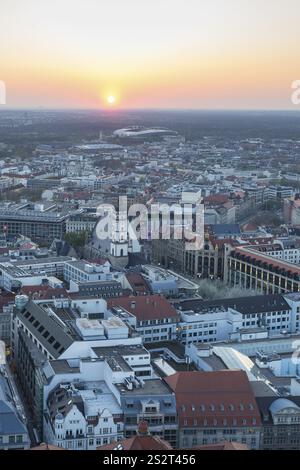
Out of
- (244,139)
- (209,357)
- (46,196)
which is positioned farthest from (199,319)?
(244,139)

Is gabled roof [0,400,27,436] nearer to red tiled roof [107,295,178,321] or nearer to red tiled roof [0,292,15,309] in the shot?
red tiled roof [107,295,178,321]

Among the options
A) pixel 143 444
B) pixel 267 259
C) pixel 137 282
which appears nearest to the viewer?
pixel 143 444

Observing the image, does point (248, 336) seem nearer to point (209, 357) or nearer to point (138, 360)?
point (209, 357)

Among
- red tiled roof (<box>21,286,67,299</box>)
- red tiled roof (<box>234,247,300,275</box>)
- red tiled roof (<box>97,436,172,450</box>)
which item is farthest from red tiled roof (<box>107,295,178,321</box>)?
red tiled roof (<box>97,436,172,450</box>)

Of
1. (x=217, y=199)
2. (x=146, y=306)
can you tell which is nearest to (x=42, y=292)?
(x=146, y=306)

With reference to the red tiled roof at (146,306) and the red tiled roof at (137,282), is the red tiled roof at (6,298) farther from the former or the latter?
the red tiled roof at (137,282)

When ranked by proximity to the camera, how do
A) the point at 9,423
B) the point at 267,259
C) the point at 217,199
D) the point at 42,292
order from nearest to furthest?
the point at 9,423 < the point at 42,292 < the point at 267,259 < the point at 217,199

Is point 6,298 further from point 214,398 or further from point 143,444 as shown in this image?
point 143,444
